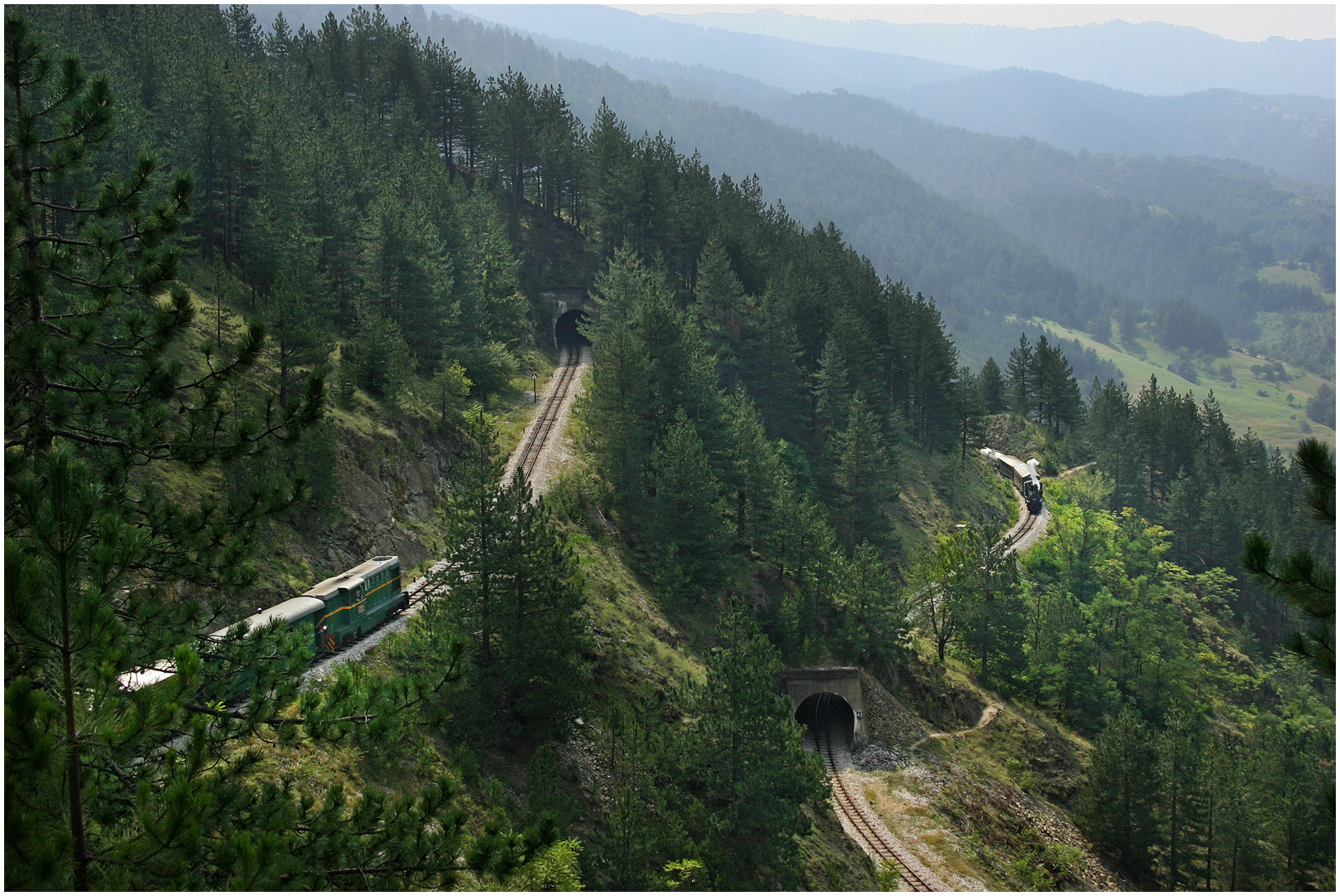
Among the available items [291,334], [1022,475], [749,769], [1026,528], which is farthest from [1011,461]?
[291,334]

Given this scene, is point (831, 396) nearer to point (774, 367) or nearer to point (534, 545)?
point (774, 367)

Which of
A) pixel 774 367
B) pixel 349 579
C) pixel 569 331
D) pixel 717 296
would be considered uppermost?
pixel 717 296

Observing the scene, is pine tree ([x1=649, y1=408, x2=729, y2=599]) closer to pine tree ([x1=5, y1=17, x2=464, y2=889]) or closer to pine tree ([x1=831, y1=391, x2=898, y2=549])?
pine tree ([x1=831, y1=391, x2=898, y2=549])

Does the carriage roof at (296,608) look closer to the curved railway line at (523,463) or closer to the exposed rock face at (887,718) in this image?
the curved railway line at (523,463)

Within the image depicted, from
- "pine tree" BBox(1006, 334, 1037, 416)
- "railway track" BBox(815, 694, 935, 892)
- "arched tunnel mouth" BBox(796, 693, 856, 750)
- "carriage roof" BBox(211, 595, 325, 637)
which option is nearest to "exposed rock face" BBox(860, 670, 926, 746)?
"arched tunnel mouth" BBox(796, 693, 856, 750)

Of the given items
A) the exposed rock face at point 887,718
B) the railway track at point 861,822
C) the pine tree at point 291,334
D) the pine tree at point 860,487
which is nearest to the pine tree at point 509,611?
the pine tree at point 291,334

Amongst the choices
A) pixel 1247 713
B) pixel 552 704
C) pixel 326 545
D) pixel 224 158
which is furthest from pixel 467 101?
pixel 1247 713
